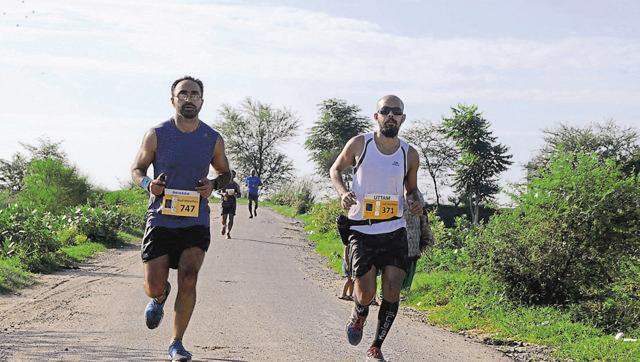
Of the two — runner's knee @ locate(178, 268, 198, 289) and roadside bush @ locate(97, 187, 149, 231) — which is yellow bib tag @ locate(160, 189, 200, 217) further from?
roadside bush @ locate(97, 187, 149, 231)

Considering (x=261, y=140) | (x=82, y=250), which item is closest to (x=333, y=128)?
(x=261, y=140)

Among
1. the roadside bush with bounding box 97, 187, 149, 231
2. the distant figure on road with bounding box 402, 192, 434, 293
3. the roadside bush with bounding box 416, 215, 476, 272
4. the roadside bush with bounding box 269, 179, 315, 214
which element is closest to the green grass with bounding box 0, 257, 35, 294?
the distant figure on road with bounding box 402, 192, 434, 293

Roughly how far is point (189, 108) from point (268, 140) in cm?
7695

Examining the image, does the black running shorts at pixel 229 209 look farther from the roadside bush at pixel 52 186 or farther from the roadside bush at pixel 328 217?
the roadside bush at pixel 52 186

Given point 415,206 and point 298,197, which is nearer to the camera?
point 415,206

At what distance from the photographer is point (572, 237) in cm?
1122

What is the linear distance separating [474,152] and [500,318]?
5108 cm

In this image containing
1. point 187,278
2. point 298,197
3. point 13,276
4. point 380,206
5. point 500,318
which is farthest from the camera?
point 298,197

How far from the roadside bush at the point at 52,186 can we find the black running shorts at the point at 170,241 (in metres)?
24.0

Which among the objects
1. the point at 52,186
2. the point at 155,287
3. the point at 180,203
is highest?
the point at 180,203

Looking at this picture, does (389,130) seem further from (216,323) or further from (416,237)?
(416,237)

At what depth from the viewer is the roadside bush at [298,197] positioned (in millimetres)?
44906

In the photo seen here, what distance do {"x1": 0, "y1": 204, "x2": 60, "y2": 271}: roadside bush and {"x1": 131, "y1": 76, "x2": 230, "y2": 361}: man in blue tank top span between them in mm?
8742

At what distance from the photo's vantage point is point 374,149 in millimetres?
6965
